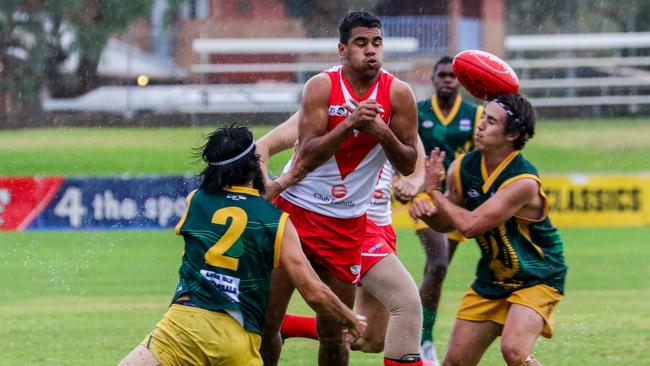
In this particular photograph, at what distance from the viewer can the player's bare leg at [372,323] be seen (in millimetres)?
7895

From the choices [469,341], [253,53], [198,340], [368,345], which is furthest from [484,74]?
[253,53]

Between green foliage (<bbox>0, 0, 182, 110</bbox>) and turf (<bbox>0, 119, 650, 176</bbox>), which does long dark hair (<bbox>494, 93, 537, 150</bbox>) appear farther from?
green foliage (<bbox>0, 0, 182, 110</bbox>)

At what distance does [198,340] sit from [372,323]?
2.66 meters

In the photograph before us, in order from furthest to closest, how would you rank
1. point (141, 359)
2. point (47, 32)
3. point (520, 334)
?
point (47, 32)
point (520, 334)
point (141, 359)

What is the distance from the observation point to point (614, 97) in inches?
1145

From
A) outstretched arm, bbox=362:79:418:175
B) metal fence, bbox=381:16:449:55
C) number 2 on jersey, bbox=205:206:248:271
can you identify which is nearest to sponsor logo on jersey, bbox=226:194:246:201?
number 2 on jersey, bbox=205:206:248:271

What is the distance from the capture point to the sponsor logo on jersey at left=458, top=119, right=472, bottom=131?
9.66m

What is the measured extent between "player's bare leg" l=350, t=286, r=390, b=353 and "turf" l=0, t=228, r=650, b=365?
566 mm

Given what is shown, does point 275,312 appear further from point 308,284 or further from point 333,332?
point 308,284

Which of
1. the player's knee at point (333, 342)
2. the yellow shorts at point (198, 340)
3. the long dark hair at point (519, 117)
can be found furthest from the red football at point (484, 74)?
the yellow shorts at point (198, 340)

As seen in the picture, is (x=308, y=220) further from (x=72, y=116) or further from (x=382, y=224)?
(x=72, y=116)

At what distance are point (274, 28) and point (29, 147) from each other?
7.08 m

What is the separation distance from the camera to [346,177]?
678 cm

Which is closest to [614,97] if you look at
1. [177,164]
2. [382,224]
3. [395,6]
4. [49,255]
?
[395,6]
